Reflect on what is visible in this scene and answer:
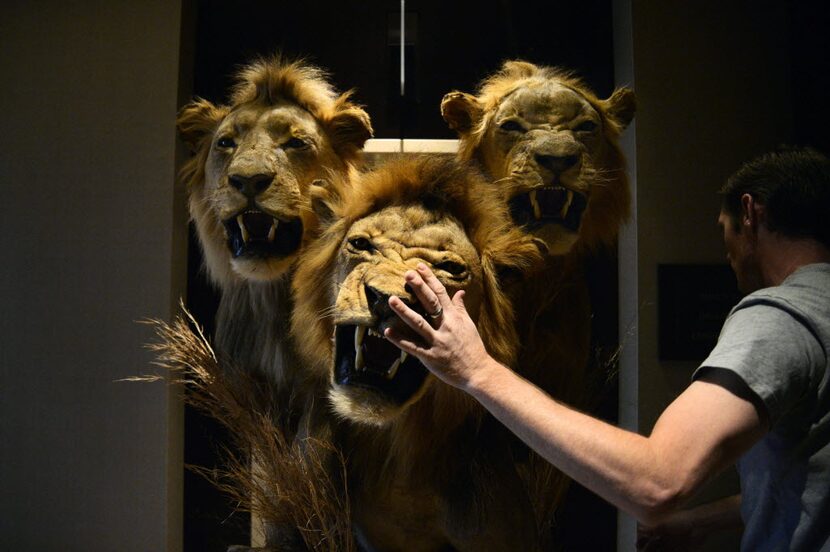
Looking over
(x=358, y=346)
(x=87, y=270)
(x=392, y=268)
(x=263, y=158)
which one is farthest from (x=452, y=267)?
(x=87, y=270)

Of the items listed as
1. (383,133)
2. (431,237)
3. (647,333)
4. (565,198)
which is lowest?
(647,333)

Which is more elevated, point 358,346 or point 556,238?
point 556,238

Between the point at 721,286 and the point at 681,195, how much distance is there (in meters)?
0.24

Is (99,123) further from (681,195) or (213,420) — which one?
(681,195)

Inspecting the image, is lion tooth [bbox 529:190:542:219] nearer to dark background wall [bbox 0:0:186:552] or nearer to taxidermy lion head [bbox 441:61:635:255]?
taxidermy lion head [bbox 441:61:635:255]

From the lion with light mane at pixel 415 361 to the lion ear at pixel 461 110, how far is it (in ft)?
0.53

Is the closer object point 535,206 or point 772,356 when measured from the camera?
point 772,356

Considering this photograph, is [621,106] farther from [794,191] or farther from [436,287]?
[436,287]

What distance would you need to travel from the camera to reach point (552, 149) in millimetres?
1763

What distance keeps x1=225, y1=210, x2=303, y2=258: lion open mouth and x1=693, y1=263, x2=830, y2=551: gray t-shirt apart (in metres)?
0.95

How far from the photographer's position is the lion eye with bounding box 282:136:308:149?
5.93 ft

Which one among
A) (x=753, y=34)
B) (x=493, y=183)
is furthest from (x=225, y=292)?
(x=753, y=34)

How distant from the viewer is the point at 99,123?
6.54ft

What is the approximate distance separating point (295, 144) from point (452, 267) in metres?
0.53
